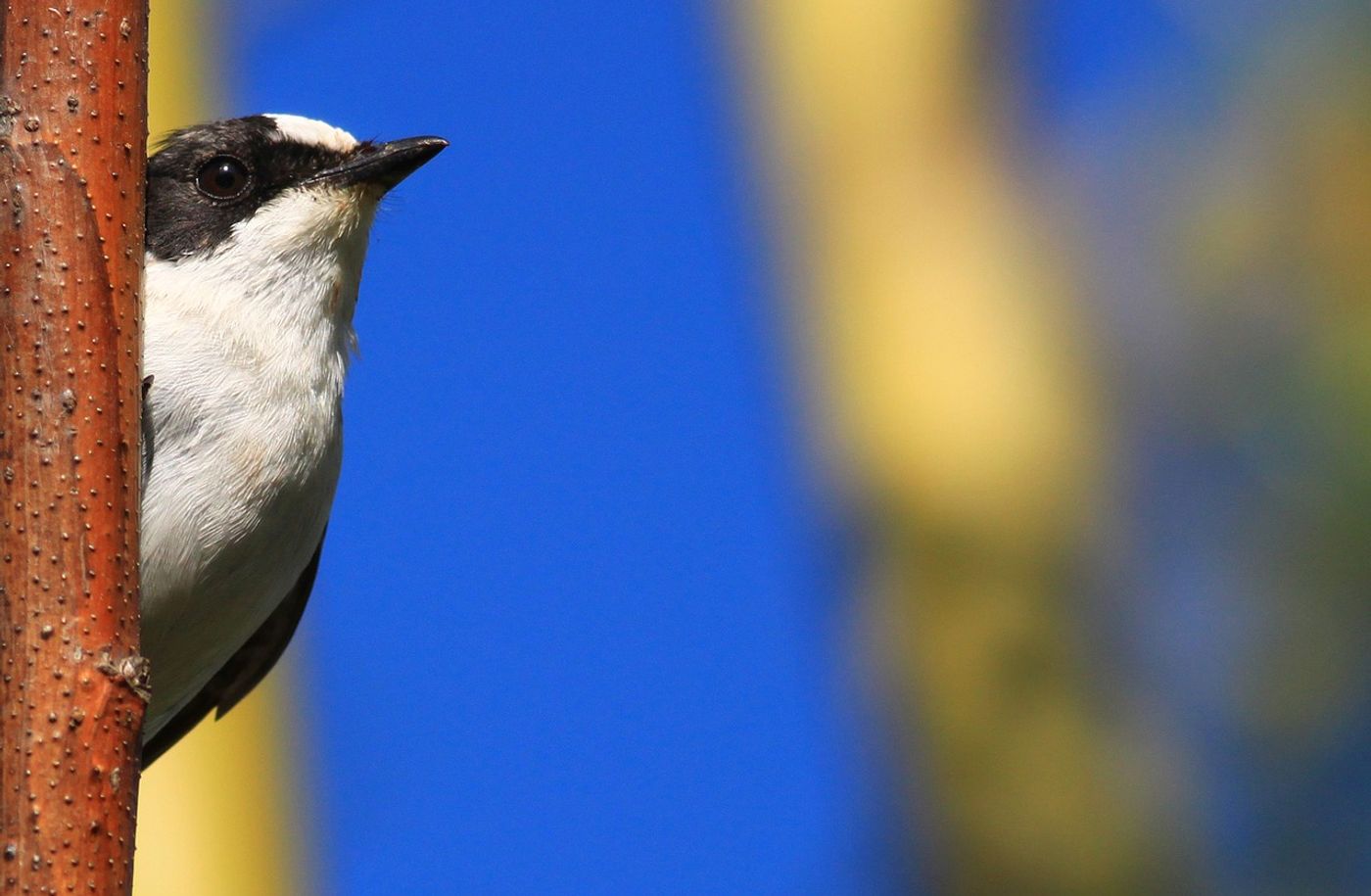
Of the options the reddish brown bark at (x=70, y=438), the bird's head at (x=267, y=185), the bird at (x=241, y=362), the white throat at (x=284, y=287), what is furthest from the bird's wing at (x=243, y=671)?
the reddish brown bark at (x=70, y=438)

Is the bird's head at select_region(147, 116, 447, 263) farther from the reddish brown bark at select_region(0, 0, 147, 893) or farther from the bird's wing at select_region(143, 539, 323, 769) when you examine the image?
the reddish brown bark at select_region(0, 0, 147, 893)

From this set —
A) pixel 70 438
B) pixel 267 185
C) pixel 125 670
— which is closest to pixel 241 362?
pixel 267 185

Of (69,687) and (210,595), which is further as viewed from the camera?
(210,595)

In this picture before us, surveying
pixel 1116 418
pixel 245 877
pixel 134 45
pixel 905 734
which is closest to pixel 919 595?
pixel 905 734

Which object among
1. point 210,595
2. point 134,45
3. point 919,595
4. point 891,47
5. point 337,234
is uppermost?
point 891,47

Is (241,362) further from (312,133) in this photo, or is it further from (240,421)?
(312,133)

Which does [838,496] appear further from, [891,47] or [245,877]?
[245,877]

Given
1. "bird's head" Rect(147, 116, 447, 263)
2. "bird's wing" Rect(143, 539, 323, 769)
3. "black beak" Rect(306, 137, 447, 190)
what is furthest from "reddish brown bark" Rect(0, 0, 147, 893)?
"bird's wing" Rect(143, 539, 323, 769)

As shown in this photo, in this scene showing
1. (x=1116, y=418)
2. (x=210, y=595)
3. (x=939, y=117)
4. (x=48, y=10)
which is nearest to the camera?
(x=48, y=10)
